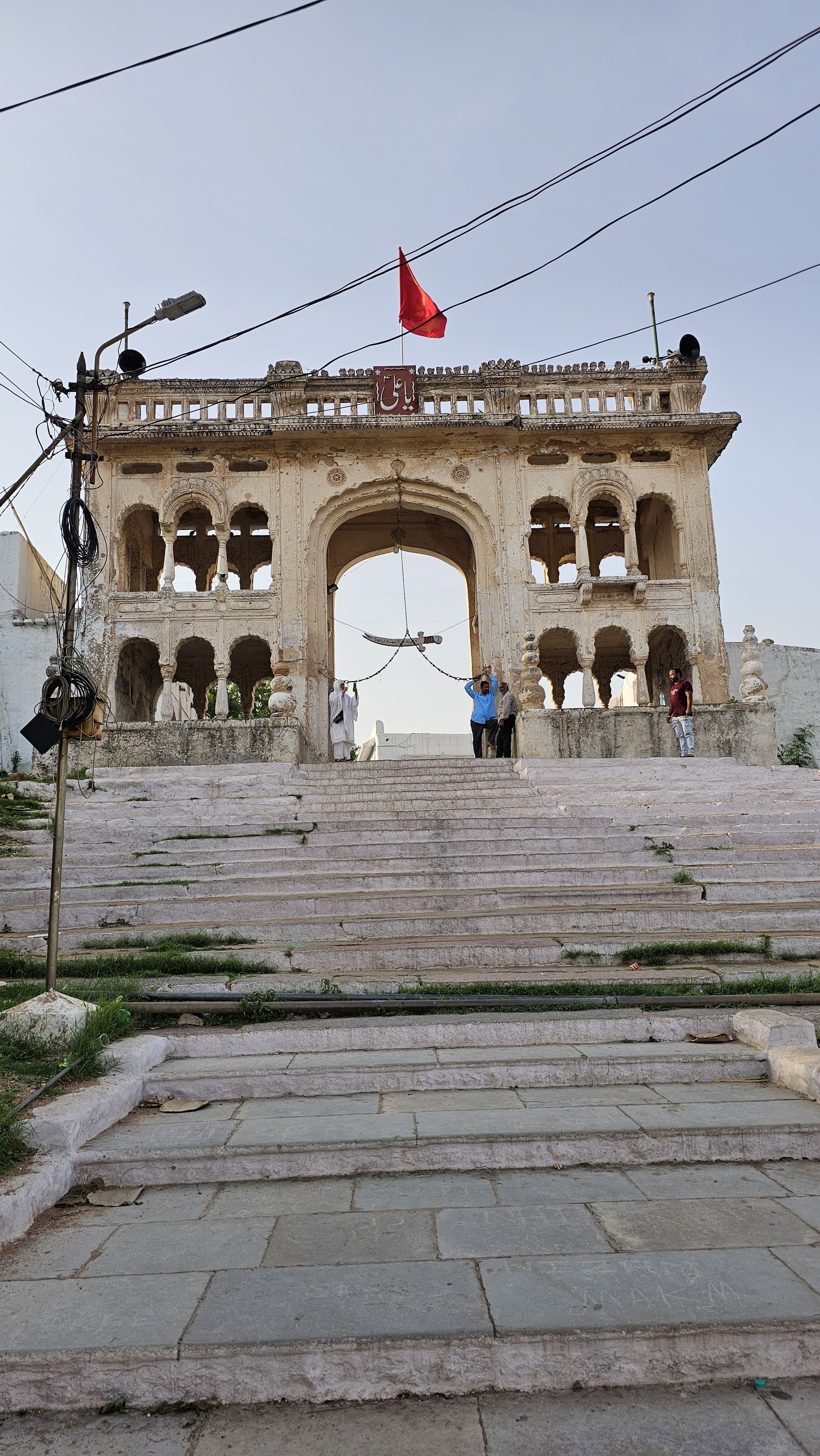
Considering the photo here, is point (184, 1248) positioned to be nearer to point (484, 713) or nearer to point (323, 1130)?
point (323, 1130)

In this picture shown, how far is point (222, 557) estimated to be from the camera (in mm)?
19875

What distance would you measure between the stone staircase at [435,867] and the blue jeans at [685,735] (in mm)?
2461

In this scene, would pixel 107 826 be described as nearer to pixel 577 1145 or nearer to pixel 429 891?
pixel 429 891

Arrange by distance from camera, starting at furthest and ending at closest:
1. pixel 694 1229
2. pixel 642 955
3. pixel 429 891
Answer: pixel 429 891
pixel 642 955
pixel 694 1229

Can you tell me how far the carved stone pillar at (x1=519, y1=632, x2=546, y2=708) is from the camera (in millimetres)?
16312

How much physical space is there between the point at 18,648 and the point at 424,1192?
2099 cm

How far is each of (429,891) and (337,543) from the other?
1702cm

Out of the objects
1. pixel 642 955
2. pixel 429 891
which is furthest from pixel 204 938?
pixel 642 955

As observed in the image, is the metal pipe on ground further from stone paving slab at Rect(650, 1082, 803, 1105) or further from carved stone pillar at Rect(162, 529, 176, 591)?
carved stone pillar at Rect(162, 529, 176, 591)

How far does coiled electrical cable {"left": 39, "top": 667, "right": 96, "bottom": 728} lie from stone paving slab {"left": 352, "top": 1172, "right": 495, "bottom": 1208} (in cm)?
290

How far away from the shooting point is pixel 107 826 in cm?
1027

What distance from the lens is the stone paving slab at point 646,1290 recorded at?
2402 mm

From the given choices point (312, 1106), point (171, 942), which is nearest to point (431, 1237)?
point (312, 1106)

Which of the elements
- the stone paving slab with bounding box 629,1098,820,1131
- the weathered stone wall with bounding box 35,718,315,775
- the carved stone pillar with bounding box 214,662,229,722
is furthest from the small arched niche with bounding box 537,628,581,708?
the stone paving slab with bounding box 629,1098,820,1131
